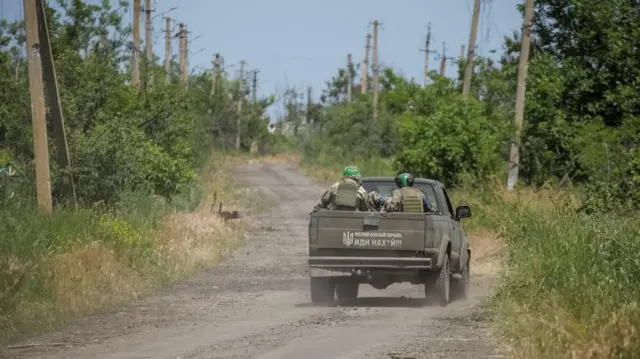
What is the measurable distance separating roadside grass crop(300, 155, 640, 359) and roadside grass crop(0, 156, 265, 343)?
224 inches

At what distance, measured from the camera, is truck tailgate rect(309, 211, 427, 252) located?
17422mm

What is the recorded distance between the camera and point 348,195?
707 inches

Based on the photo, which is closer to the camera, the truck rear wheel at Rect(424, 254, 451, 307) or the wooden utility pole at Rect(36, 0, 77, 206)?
the truck rear wheel at Rect(424, 254, 451, 307)

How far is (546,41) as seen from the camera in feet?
124

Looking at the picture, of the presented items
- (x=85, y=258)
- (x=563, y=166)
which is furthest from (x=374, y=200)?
(x=563, y=166)

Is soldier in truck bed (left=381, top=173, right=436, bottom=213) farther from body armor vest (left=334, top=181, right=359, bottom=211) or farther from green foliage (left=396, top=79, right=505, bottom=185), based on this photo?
green foliage (left=396, top=79, right=505, bottom=185)

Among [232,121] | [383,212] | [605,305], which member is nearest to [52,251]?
[383,212]

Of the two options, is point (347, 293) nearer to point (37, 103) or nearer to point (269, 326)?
point (269, 326)

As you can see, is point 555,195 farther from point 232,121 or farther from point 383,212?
point 232,121

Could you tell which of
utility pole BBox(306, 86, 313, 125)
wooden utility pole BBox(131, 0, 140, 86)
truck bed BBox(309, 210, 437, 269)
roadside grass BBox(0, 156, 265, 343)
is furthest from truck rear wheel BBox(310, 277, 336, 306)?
utility pole BBox(306, 86, 313, 125)

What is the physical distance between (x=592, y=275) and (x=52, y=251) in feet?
26.6

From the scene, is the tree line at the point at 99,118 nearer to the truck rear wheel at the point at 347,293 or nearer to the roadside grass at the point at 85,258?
the roadside grass at the point at 85,258

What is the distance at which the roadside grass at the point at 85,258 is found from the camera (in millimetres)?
15789

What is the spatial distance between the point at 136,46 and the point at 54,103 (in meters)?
18.1
